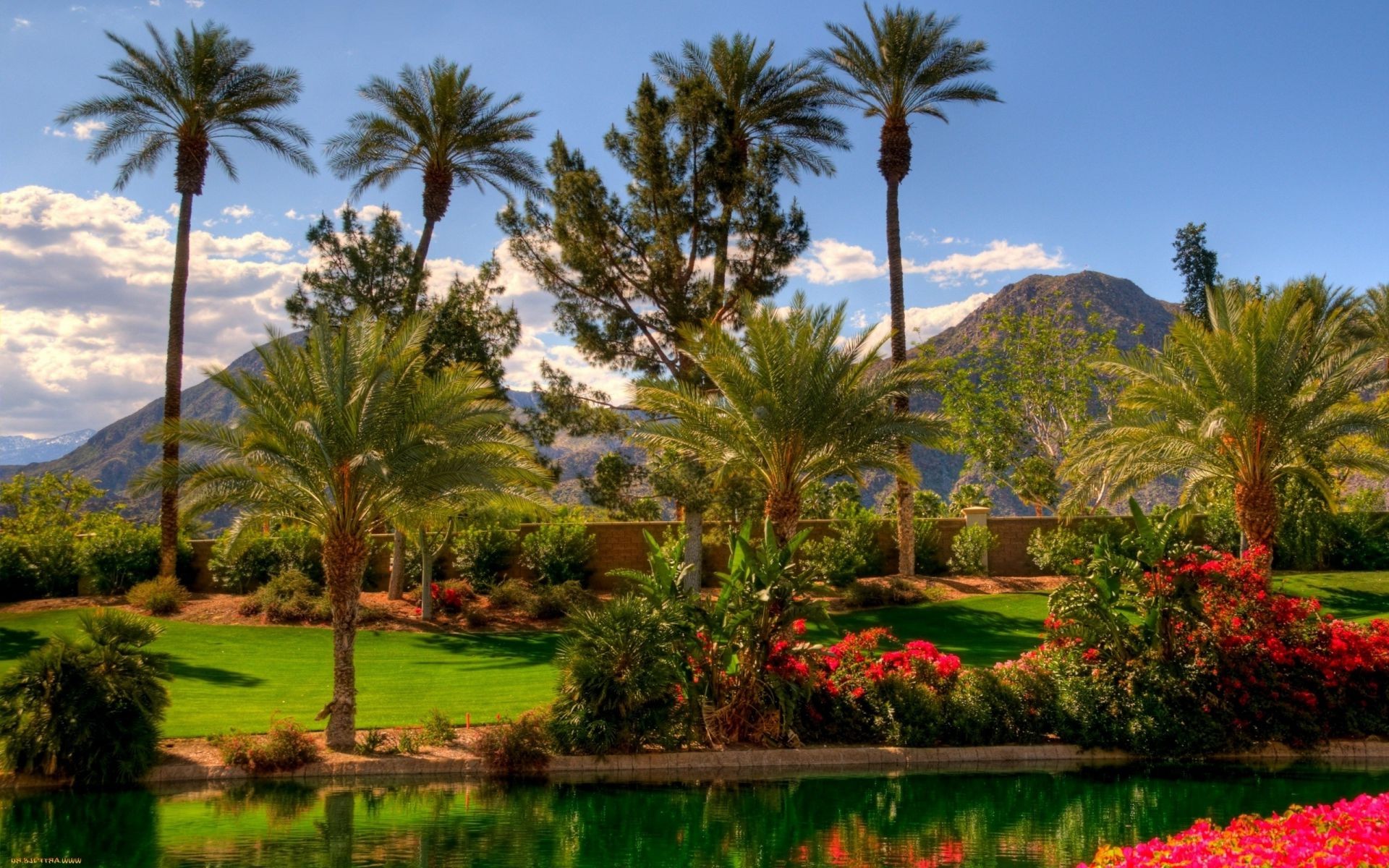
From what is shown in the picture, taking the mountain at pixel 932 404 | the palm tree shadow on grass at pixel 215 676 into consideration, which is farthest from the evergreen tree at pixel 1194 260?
the palm tree shadow on grass at pixel 215 676

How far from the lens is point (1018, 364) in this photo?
132ft

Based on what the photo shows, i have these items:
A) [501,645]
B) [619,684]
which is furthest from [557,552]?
[619,684]

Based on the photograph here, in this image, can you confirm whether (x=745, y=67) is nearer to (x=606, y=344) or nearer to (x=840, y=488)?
(x=606, y=344)

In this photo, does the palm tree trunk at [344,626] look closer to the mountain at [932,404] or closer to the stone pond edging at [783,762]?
the stone pond edging at [783,762]

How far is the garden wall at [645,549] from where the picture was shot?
28.9 m

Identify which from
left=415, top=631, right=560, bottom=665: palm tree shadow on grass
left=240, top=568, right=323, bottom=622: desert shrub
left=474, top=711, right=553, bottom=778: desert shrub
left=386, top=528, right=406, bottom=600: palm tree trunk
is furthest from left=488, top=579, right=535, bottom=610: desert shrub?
left=474, top=711, right=553, bottom=778: desert shrub

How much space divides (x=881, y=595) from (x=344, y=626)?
15.2m

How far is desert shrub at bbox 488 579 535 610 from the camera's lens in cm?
2675

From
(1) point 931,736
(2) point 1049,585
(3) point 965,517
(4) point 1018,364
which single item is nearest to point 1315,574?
(2) point 1049,585

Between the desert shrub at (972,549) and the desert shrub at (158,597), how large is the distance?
774 inches

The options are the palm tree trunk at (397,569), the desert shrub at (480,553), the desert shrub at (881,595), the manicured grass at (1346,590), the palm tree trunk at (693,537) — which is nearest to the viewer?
the manicured grass at (1346,590)

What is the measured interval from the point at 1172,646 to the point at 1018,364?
85.1 ft

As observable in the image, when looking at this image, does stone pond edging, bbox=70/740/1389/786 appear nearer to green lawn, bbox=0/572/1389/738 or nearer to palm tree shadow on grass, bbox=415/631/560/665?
green lawn, bbox=0/572/1389/738

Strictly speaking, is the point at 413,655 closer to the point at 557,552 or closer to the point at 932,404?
the point at 557,552
